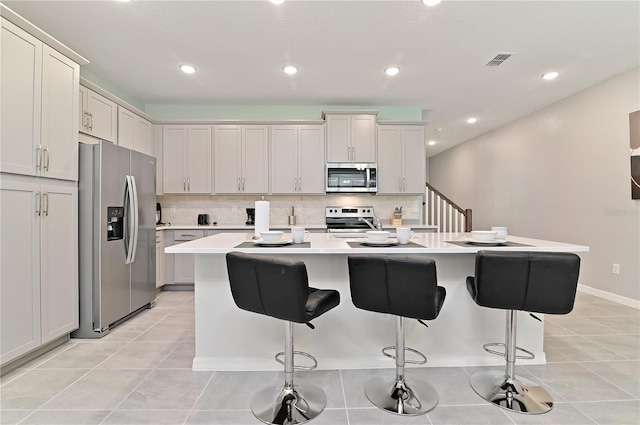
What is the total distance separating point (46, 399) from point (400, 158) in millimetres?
4442

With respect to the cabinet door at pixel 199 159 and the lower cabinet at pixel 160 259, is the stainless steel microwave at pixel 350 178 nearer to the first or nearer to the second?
the cabinet door at pixel 199 159

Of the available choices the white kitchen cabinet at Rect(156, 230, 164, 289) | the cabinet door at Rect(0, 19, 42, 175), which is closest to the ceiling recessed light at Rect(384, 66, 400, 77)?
the cabinet door at Rect(0, 19, 42, 175)

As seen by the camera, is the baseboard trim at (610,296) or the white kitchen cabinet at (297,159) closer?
the baseboard trim at (610,296)

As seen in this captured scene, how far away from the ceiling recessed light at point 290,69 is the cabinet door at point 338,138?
3.58 feet

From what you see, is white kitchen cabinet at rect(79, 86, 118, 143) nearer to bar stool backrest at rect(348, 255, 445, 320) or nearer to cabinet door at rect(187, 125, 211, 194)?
cabinet door at rect(187, 125, 211, 194)

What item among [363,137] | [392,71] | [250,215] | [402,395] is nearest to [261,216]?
[402,395]

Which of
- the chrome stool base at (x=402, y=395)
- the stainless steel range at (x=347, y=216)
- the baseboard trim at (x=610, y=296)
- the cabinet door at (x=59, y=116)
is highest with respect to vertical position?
the cabinet door at (x=59, y=116)

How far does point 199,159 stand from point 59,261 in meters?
2.41

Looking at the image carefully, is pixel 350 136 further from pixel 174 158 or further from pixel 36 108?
pixel 36 108

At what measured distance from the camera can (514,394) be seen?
1.83 m

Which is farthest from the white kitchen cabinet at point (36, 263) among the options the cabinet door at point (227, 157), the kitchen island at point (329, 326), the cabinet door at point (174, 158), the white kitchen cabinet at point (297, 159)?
the white kitchen cabinet at point (297, 159)

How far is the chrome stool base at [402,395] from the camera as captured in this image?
5.71ft

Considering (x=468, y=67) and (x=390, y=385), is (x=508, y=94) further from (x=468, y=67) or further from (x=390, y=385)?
(x=390, y=385)

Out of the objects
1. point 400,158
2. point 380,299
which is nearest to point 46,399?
point 380,299
